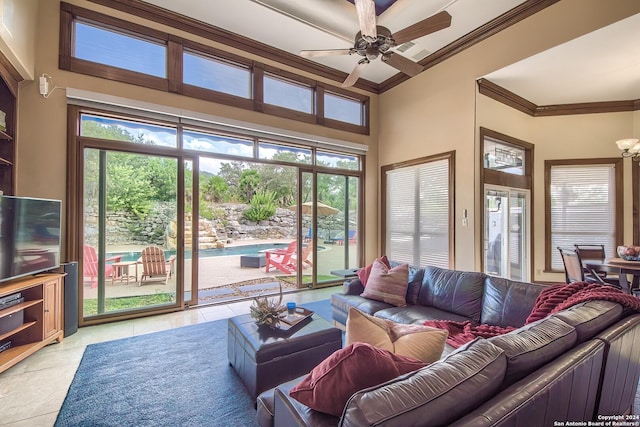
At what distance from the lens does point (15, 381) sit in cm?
235

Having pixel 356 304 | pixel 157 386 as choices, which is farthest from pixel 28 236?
pixel 356 304

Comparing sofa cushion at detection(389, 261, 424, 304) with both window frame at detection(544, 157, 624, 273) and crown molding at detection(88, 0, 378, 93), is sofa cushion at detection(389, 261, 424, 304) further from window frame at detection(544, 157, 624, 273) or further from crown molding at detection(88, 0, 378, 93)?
crown molding at detection(88, 0, 378, 93)

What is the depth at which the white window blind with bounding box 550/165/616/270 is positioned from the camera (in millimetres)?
4975

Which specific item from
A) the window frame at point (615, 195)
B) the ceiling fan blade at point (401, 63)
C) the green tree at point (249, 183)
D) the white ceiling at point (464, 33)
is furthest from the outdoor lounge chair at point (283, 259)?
the window frame at point (615, 195)

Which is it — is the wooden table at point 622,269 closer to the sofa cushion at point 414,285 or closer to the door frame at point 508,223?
the door frame at point 508,223

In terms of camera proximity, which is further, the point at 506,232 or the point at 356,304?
the point at 506,232

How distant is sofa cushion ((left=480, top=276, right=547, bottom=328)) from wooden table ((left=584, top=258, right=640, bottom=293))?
199 centimetres

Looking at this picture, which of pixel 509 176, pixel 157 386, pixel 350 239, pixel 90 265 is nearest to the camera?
pixel 157 386

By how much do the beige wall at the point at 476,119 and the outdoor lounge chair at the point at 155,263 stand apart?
4.36 meters

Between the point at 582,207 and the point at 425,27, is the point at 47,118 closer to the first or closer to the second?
the point at 425,27

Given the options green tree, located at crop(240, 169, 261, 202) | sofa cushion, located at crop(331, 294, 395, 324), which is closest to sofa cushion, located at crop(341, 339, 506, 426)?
sofa cushion, located at crop(331, 294, 395, 324)

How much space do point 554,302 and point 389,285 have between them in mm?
1457

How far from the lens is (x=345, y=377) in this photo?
98 centimetres

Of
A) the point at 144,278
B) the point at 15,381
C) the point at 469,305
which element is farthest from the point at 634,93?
the point at 15,381
